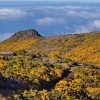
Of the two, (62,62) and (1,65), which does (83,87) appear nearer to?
(1,65)

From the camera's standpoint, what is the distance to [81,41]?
8788 cm

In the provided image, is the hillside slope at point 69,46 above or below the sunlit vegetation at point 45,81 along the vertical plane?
below

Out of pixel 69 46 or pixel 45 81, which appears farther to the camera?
pixel 69 46

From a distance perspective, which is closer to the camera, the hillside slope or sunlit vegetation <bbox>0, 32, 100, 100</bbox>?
sunlit vegetation <bbox>0, 32, 100, 100</bbox>

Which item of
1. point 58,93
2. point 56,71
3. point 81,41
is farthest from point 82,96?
point 81,41

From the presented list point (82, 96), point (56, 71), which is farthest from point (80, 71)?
point (82, 96)

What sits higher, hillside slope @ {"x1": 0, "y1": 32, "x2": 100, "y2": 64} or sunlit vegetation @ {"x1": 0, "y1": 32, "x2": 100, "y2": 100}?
sunlit vegetation @ {"x1": 0, "y1": 32, "x2": 100, "y2": 100}

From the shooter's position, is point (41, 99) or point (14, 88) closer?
point (41, 99)

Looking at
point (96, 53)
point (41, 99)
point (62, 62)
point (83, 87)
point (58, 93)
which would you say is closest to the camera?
point (41, 99)

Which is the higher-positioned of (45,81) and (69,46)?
(45,81)

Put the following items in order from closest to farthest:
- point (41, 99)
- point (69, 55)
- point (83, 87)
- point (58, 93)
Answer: point (41, 99) < point (58, 93) < point (83, 87) < point (69, 55)

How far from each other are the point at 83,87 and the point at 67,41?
70.9 metres

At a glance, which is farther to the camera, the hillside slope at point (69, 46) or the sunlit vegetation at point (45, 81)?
the hillside slope at point (69, 46)

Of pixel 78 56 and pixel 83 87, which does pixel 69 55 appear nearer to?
pixel 78 56
